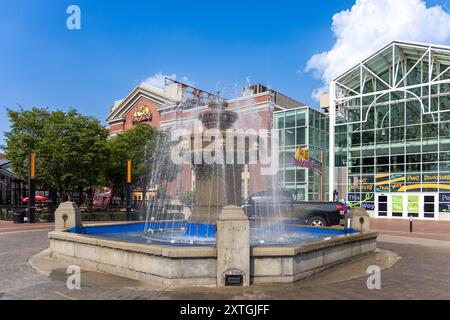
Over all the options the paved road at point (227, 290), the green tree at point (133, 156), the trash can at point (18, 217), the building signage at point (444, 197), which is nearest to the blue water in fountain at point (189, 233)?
the paved road at point (227, 290)

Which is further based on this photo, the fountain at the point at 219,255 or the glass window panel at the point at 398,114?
the glass window panel at the point at 398,114

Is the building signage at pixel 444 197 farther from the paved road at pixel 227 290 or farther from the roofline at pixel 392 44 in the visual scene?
the paved road at pixel 227 290

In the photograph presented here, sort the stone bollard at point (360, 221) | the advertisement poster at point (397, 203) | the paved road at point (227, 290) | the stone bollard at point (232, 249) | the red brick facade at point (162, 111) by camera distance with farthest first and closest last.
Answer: the red brick facade at point (162, 111)
the advertisement poster at point (397, 203)
the stone bollard at point (360, 221)
the stone bollard at point (232, 249)
the paved road at point (227, 290)

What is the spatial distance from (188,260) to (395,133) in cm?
3392

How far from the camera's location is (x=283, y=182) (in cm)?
4075

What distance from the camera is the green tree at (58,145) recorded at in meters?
29.1

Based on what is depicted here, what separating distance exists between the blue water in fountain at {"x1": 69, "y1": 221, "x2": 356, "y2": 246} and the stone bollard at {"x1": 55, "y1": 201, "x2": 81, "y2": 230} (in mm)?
296

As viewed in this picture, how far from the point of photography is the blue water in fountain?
10.3 m

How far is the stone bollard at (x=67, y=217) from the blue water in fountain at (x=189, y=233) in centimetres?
30

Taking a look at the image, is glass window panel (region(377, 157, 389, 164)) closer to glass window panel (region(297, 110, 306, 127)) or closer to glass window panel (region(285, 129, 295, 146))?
glass window panel (region(297, 110, 306, 127))

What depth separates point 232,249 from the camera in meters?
6.88

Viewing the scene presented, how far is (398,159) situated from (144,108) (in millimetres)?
47904

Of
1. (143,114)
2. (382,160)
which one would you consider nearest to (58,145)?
(382,160)

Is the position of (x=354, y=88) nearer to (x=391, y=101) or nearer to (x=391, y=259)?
(x=391, y=101)
